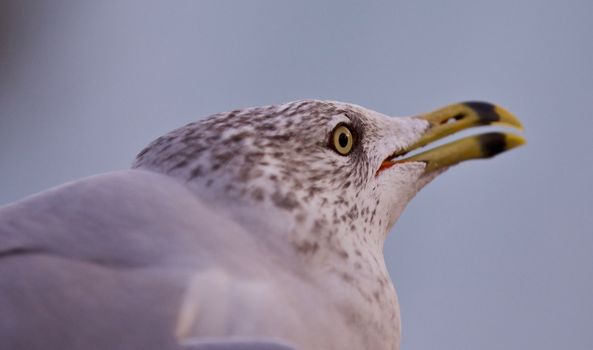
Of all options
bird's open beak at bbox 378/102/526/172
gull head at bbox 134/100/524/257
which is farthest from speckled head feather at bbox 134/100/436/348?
bird's open beak at bbox 378/102/526/172

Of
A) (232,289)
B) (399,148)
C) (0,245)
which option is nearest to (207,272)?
(232,289)

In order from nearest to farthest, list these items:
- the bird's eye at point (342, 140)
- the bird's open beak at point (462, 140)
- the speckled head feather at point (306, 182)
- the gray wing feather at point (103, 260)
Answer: the gray wing feather at point (103, 260)
the speckled head feather at point (306, 182)
the bird's eye at point (342, 140)
the bird's open beak at point (462, 140)

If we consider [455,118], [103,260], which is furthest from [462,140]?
[103,260]

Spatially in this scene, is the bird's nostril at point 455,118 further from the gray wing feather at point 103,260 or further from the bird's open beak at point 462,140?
the gray wing feather at point 103,260

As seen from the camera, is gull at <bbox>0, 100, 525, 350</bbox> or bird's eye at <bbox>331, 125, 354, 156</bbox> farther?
bird's eye at <bbox>331, 125, 354, 156</bbox>

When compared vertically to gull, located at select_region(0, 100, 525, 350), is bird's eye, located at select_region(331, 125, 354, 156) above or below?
above

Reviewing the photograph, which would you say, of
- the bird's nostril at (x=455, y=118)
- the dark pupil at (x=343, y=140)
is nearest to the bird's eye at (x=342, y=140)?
the dark pupil at (x=343, y=140)

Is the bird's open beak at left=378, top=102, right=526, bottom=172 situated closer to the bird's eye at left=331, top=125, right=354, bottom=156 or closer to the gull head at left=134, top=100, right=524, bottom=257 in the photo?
the gull head at left=134, top=100, right=524, bottom=257
